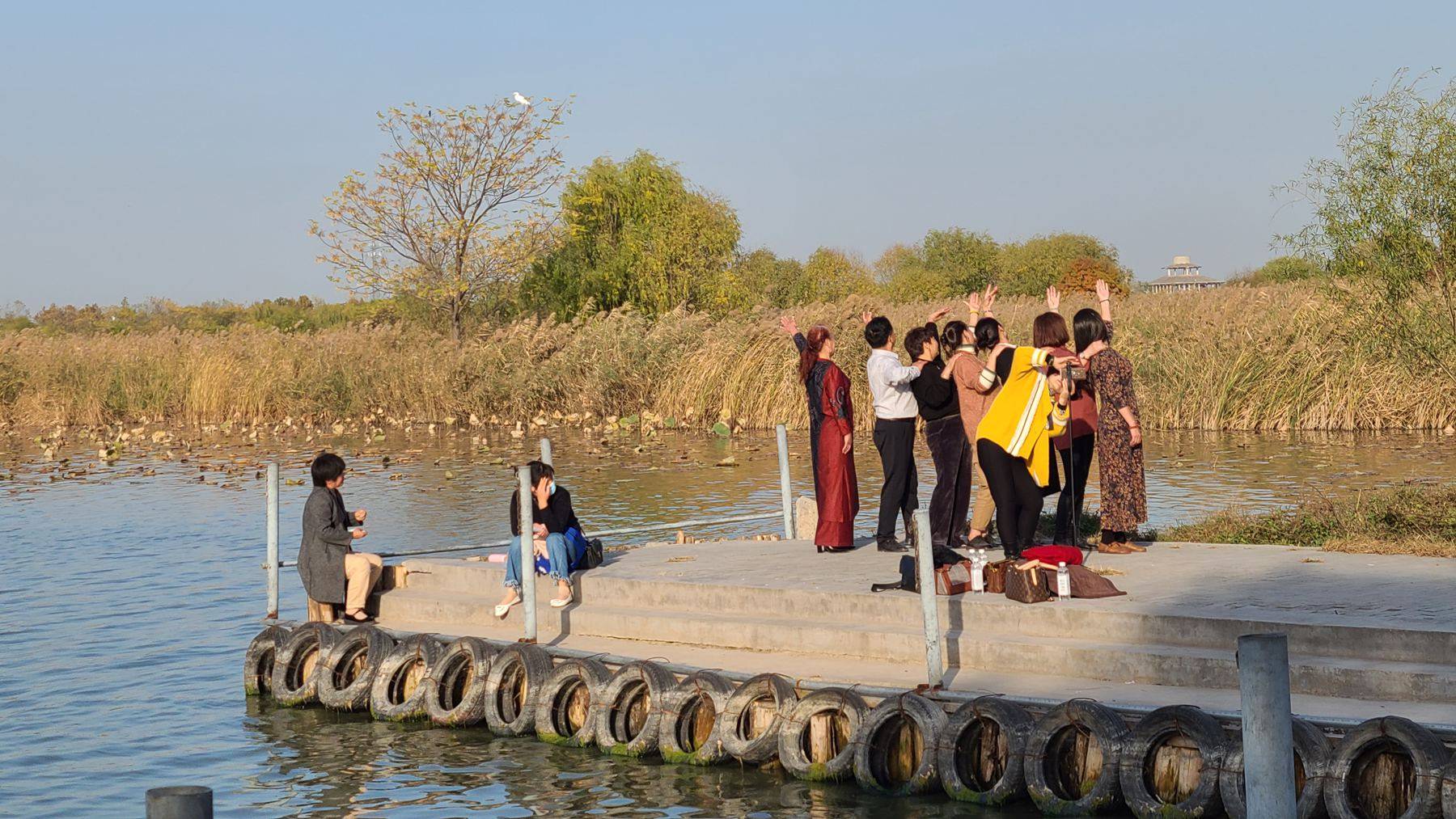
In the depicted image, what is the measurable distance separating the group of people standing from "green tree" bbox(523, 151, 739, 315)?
118 feet

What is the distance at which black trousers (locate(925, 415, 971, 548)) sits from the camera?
1305 cm

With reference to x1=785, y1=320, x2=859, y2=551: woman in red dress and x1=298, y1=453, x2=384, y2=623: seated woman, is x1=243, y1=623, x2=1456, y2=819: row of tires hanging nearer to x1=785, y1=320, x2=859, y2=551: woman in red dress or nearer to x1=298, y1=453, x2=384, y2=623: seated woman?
x1=298, y1=453, x2=384, y2=623: seated woman

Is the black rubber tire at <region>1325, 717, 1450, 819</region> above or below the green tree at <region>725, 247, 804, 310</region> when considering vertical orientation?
below

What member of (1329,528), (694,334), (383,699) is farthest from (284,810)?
(694,334)

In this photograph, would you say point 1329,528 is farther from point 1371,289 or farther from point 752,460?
point 752,460

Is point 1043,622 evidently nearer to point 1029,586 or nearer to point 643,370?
point 1029,586

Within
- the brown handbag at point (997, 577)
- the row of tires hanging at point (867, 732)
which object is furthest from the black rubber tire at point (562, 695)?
the brown handbag at point (997, 577)

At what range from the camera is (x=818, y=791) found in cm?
927

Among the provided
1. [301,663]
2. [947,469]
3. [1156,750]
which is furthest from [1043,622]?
[301,663]

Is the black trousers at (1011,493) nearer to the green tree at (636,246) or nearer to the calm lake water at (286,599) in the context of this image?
the calm lake water at (286,599)

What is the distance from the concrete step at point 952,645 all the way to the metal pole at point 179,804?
6.12 m

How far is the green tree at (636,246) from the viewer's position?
163 ft

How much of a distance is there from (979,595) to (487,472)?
18.6 meters

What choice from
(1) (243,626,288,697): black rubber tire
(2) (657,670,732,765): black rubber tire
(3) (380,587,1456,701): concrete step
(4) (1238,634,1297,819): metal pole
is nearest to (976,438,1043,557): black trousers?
(3) (380,587,1456,701): concrete step
